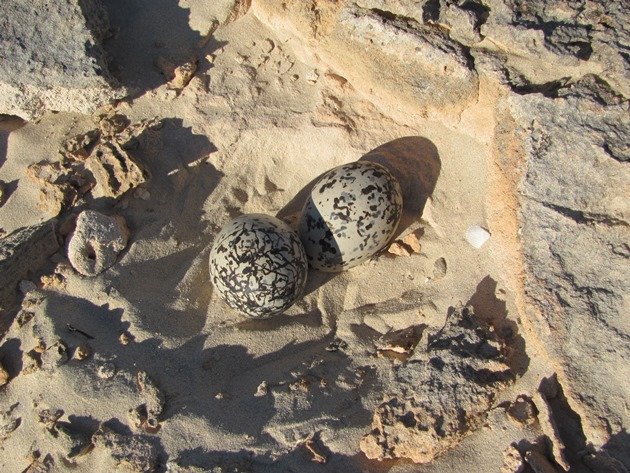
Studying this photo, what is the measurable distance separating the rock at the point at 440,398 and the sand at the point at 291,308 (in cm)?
1

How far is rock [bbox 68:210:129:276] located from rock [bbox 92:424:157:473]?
37.6 inches

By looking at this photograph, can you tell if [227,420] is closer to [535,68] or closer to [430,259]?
[430,259]

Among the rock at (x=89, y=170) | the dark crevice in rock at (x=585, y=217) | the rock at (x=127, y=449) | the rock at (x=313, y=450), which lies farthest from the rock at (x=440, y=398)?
the rock at (x=89, y=170)

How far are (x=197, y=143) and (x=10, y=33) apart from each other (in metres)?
1.25

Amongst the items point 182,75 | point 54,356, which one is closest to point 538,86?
point 182,75

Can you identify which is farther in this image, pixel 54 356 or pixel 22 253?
pixel 22 253

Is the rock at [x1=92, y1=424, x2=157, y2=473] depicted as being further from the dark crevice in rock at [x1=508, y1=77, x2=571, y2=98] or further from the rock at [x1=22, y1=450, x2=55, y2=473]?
the dark crevice in rock at [x1=508, y1=77, x2=571, y2=98]

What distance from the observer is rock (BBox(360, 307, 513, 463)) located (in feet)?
9.10

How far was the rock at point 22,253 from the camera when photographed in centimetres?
324

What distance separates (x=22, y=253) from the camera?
10.8ft

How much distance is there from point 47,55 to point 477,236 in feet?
9.03

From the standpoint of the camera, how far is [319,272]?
12.3 feet

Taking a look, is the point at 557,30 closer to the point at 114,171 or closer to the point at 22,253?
the point at 114,171

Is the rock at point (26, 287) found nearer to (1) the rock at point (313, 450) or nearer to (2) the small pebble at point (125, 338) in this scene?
(2) the small pebble at point (125, 338)
